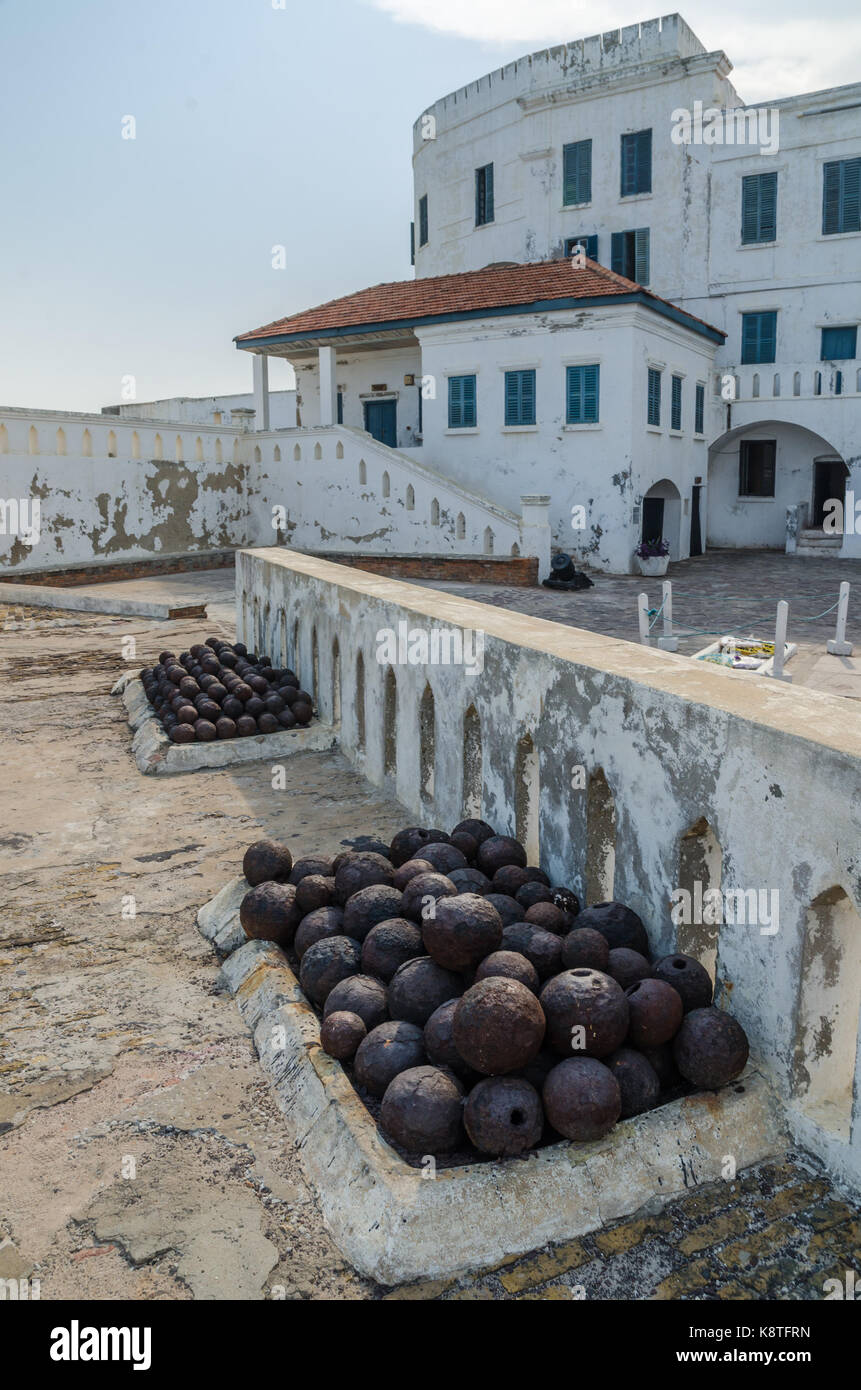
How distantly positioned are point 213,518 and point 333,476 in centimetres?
343

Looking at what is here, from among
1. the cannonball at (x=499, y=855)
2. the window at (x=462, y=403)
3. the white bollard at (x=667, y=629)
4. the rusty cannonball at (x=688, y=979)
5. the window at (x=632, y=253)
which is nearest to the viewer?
the rusty cannonball at (x=688, y=979)

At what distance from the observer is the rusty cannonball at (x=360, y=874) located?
4336 millimetres

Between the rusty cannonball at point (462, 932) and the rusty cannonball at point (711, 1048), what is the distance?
2.30 ft

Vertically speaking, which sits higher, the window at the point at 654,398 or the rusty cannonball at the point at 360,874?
the window at the point at 654,398

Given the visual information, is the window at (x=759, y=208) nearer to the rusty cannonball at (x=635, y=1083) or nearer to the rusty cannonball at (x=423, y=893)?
the rusty cannonball at (x=423, y=893)

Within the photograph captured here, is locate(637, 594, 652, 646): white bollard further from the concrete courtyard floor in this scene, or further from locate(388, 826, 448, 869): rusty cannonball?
locate(388, 826, 448, 869): rusty cannonball

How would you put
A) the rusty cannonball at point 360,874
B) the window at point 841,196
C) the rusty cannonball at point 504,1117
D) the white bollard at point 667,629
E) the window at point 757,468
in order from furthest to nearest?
1. the window at point 757,468
2. the window at point 841,196
3. the white bollard at point 667,629
4. the rusty cannonball at point 360,874
5. the rusty cannonball at point 504,1117

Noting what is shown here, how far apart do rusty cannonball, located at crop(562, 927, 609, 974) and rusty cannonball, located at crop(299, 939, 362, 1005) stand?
855 millimetres

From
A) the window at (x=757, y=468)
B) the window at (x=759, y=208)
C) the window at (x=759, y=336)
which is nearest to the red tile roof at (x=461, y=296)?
the window at (x=759, y=336)

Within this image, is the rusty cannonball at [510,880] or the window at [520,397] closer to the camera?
the rusty cannonball at [510,880]

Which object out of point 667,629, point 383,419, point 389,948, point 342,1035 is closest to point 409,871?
point 389,948

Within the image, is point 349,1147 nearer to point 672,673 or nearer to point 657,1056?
point 657,1056

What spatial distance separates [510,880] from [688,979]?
102 centimetres

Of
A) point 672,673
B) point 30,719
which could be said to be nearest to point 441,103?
point 30,719
